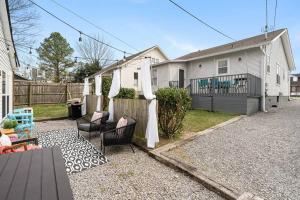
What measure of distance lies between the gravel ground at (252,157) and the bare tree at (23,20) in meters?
14.7

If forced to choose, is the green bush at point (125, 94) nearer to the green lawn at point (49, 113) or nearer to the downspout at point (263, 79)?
the green lawn at point (49, 113)

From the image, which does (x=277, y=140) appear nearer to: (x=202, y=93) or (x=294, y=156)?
(x=294, y=156)

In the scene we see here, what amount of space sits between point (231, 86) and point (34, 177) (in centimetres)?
1102

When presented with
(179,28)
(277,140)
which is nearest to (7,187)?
A: (277,140)

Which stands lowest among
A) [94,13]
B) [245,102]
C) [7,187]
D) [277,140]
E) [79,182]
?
[79,182]

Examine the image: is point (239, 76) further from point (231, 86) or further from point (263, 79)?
point (263, 79)

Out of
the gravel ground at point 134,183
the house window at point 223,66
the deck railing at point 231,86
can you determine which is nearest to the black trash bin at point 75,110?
the deck railing at point 231,86

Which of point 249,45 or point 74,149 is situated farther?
point 249,45

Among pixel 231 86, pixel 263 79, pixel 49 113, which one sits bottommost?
pixel 49 113

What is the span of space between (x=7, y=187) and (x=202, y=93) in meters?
11.4

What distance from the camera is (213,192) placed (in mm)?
3213

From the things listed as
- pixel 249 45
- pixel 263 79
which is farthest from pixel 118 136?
pixel 249 45

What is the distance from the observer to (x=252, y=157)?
4.50m

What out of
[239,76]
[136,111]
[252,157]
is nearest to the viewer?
[252,157]
